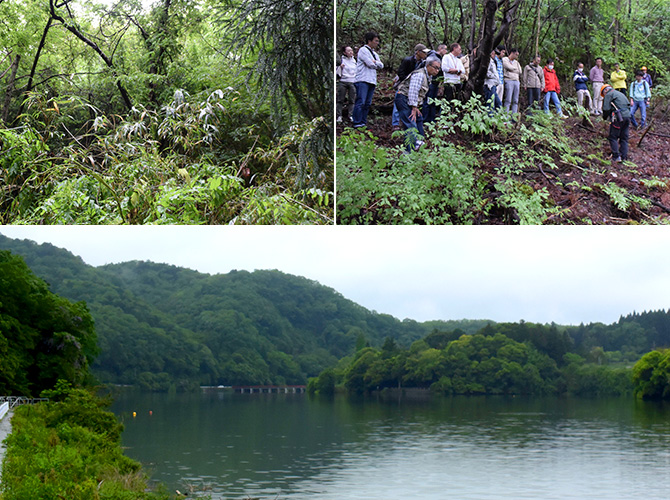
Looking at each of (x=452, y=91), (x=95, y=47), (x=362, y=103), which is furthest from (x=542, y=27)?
(x=95, y=47)

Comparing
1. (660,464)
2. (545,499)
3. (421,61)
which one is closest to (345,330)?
(660,464)

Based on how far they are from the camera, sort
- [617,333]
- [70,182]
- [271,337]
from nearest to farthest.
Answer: [70,182] → [271,337] → [617,333]

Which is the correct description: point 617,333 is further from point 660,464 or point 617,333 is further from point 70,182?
point 70,182

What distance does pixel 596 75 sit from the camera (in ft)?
26.6

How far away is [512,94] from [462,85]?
1.71ft

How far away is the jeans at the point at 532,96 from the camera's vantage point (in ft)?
26.0

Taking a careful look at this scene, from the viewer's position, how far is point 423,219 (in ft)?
25.0

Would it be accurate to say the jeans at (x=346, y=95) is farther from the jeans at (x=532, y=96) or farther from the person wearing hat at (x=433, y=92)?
the jeans at (x=532, y=96)

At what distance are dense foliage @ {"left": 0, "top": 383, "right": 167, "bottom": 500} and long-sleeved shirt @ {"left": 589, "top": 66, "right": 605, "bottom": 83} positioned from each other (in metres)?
6.17

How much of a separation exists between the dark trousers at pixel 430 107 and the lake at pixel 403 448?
26.5 feet

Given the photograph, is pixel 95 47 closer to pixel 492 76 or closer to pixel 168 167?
pixel 168 167

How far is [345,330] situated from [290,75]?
114 feet

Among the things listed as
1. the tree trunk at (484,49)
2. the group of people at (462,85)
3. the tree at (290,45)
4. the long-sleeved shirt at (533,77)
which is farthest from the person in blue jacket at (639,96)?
the tree at (290,45)

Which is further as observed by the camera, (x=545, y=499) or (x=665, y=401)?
(x=665, y=401)
